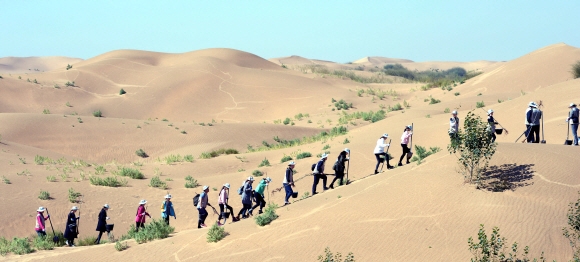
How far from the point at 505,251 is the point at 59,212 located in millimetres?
15326

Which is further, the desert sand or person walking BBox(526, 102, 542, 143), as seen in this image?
person walking BBox(526, 102, 542, 143)

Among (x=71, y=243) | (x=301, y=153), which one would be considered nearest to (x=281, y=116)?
(x=301, y=153)

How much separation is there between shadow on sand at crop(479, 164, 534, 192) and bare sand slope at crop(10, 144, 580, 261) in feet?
0.15

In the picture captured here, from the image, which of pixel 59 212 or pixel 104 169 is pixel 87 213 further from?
pixel 104 169

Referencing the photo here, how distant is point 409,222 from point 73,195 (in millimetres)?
13820

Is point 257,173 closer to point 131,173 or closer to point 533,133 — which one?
point 131,173

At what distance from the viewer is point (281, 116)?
54.1 metres

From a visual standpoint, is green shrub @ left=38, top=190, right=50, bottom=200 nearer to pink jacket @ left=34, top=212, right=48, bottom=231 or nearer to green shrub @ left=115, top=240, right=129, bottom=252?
pink jacket @ left=34, top=212, right=48, bottom=231

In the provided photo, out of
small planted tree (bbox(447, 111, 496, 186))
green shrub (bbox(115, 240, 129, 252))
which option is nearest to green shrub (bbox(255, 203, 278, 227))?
green shrub (bbox(115, 240, 129, 252))

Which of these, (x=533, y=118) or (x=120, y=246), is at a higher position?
(x=533, y=118)

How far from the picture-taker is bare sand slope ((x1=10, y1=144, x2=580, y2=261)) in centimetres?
1156

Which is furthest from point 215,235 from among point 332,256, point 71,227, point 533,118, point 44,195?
point 533,118

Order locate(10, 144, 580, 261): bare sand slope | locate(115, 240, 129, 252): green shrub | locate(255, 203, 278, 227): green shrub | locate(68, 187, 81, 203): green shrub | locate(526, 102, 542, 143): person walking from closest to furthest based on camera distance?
locate(10, 144, 580, 261): bare sand slope < locate(255, 203, 278, 227): green shrub < locate(115, 240, 129, 252): green shrub < locate(526, 102, 542, 143): person walking < locate(68, 187, 81, 203): green shrub

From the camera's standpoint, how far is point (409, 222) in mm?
12516
